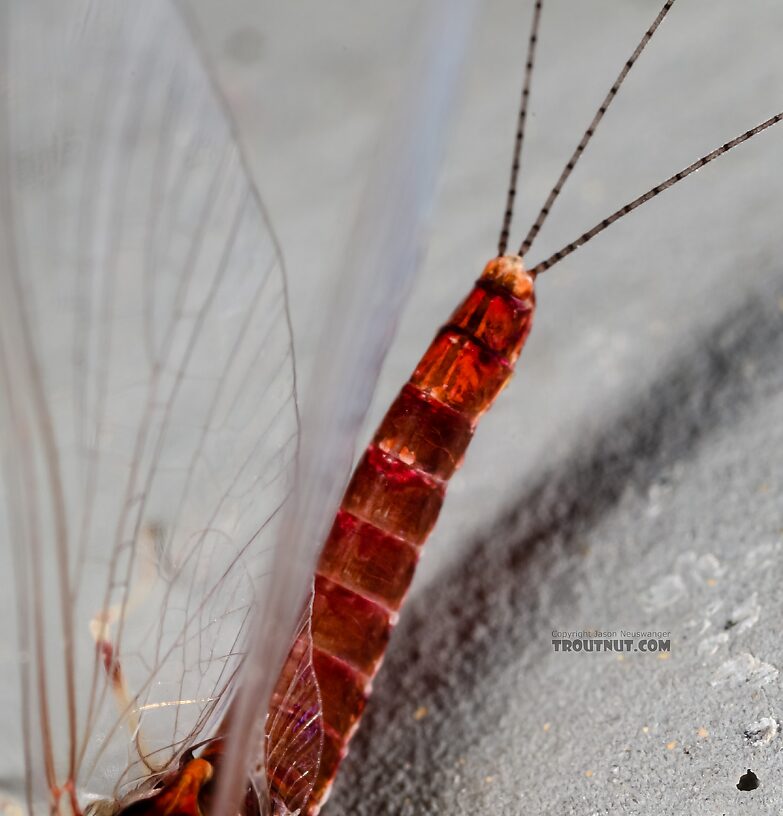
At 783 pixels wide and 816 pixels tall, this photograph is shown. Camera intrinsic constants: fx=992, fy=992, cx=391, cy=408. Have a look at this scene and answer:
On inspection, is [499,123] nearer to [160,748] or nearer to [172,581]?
[172,581]

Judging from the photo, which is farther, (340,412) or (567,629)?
(567,629)

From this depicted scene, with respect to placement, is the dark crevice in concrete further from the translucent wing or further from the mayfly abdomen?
the translucent wing

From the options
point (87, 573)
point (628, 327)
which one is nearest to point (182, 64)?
point (87, 573)

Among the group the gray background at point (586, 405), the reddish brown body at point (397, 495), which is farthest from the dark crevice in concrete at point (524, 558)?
the reddish brown body at point (397, 495)

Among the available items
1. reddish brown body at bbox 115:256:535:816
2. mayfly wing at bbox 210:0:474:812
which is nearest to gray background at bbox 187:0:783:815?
reddish brown body at bbox 115:256:535:816

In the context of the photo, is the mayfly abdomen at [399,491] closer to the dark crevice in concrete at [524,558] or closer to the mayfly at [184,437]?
the mayfly at [184,437]

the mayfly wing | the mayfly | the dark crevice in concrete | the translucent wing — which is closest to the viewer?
the mayfly wing

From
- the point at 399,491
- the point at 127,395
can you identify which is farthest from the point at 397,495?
the point at 127,395

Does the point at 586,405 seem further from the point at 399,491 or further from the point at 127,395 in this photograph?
the point at 127,395
